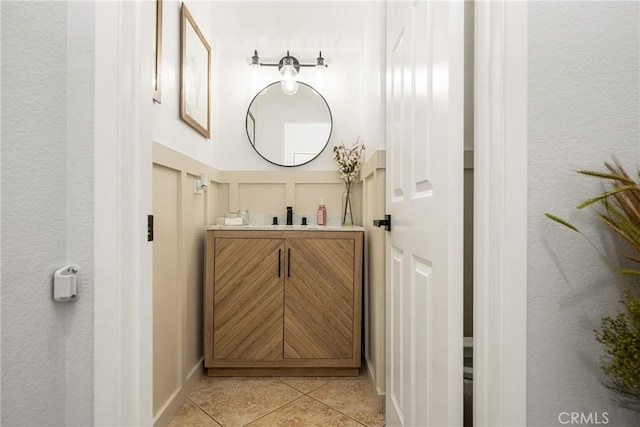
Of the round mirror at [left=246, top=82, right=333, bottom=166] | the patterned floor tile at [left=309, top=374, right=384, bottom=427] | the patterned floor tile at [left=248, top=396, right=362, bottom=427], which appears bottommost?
the patterned floor tile at [left=309, top=374, right=384, bottom=427]

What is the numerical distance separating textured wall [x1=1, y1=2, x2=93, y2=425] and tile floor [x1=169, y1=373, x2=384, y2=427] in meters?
1.05

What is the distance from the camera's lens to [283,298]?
7.04ft

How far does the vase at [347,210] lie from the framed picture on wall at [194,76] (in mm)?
1009

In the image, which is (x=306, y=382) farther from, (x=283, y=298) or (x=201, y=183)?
(x=201, y=183)

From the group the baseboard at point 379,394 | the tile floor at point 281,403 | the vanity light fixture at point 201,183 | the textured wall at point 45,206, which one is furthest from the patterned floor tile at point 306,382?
the textured wall at point 45,206

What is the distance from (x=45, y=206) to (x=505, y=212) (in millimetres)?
1006

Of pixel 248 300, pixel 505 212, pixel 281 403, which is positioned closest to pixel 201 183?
pixel 248 300

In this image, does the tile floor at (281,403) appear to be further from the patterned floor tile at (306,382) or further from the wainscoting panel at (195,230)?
the wainscoting panel at (195,230)

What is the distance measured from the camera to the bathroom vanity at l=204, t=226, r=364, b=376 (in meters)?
2.13

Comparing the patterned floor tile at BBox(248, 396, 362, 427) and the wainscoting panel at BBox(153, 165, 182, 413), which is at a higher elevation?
the wainscoting panel at BBox(153, 165, 182, 413)

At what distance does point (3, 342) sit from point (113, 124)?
0.50 m

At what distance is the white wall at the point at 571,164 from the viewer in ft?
2.65

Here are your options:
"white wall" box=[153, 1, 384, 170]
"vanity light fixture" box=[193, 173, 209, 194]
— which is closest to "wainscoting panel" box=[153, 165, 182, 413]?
"vanity light fixture" box=[193, 173, 209, 194]

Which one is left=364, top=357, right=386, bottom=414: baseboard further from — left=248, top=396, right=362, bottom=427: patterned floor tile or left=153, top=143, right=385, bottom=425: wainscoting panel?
left=248, top=396, right=362, bottom=427: patterned floor tile
